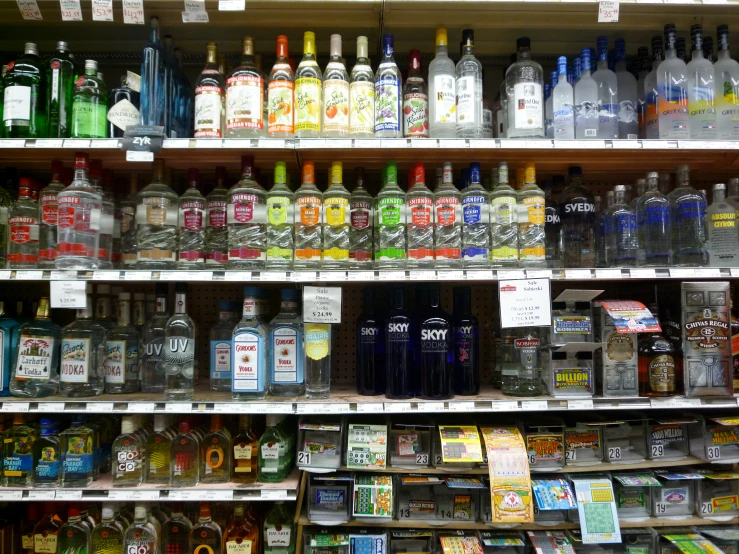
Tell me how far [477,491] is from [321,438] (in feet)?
2.48

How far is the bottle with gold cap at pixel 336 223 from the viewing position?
81.8 inches

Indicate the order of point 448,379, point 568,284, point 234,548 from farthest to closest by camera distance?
point 568,284
point 448,379
point 234,548

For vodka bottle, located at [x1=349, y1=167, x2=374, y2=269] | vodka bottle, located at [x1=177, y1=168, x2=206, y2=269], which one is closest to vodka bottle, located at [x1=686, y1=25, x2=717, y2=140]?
vodka bottle, located at [x1=349, y1=167, x2=374, y2=269]

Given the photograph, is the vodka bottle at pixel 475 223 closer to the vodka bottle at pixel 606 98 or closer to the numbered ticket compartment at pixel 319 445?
the vodka bottle at pixel 606 98

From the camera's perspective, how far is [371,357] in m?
2.19

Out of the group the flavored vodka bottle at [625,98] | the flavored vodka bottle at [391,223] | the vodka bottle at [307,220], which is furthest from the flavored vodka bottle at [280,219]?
the flavored vodka bottle at [625,98]

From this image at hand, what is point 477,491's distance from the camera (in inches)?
82.2

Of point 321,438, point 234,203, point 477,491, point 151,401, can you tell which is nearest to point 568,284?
point 477,491

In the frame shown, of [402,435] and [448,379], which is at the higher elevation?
[448,379]

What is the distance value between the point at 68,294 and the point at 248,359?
0.83 m

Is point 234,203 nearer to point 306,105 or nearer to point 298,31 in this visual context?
point 306,105

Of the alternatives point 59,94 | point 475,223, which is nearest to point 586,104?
point 475,223

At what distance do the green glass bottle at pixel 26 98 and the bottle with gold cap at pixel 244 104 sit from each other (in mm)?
908

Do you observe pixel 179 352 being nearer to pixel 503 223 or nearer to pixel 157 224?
pixel 157 224
